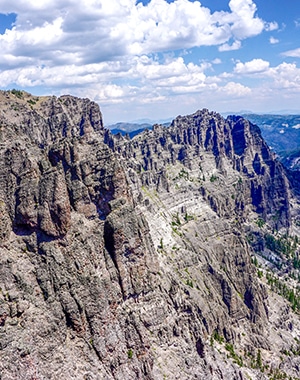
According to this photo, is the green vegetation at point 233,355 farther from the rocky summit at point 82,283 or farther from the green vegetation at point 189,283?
the green vegetation at point 189,283

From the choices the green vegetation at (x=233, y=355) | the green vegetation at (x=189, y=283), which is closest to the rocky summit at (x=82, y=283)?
the green vegetation at (x=233, y=355)

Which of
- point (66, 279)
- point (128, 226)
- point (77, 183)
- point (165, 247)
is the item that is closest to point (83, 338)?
point (66, 279)

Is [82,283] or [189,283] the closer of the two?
[82,283]

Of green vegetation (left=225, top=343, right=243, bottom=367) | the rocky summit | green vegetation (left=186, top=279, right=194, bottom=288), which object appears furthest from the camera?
green vegetation (left=186, top=279, right=194, bottom=288)

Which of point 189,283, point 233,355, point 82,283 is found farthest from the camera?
point 189,283

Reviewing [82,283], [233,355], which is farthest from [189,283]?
[82,283]

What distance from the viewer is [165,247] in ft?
→ 513

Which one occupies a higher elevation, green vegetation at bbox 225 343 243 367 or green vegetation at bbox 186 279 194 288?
green vegetation at bbox 186 279 194 288

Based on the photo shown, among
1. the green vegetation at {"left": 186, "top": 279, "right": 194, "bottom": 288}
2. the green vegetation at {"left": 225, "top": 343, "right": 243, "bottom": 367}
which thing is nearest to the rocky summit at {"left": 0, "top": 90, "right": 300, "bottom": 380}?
the green vegetation at {"left": 225, "top": 343, "right": 243, "bottom": 367}

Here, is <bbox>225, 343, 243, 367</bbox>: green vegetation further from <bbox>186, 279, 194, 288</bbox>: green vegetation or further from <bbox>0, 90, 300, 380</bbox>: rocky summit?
<bbox>186, 279, 194, 288</bbox>: green vegetation

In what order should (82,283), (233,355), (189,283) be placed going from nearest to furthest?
1. (82,283)
2. (233,355)
3. (189,283)

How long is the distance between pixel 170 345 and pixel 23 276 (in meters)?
44.1

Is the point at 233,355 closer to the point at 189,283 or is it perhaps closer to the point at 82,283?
the point at 189,283

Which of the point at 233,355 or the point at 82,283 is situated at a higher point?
the point at 82,283
